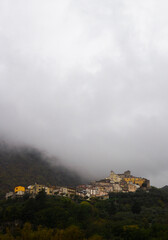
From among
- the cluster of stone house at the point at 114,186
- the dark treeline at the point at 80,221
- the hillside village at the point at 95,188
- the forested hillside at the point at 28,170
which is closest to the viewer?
the dark treeline at the point at 80,221

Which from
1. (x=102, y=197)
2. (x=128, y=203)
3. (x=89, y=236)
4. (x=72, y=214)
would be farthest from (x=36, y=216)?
(x=102, y=197)

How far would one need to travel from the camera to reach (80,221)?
141 ft

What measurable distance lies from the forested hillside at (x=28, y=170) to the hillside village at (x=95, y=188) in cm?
2129

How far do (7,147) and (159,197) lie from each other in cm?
9715

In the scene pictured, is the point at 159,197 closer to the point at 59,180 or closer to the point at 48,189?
the point at 48,189

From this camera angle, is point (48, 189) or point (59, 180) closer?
point (48, 189)

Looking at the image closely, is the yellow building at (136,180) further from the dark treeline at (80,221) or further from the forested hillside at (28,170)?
the dark treeline at (80,221)

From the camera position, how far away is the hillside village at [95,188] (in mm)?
66188

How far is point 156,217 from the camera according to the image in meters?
45.3

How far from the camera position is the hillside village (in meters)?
66.2

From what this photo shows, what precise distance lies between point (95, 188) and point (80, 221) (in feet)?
126

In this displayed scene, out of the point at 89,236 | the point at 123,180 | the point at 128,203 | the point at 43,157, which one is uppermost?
the point at 43,157

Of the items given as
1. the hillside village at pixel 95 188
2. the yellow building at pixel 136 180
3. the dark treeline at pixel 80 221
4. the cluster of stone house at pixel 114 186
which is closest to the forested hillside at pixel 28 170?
the hillside village at pixel 95 188

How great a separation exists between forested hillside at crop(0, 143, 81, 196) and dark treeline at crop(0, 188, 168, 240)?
42521mm
